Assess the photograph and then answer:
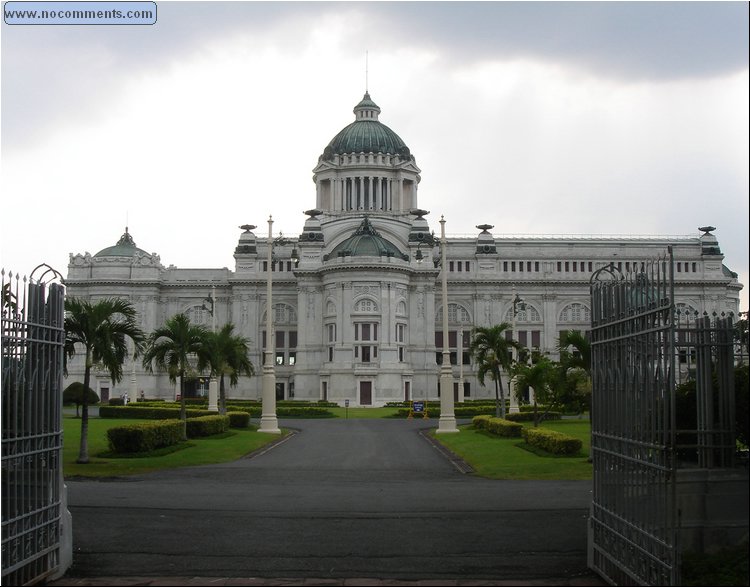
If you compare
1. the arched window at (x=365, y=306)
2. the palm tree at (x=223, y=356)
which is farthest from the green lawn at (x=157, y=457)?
the arched window at (x=365, y=306)

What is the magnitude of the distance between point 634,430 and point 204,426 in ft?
119

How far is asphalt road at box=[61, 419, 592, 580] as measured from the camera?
14836 millimetres

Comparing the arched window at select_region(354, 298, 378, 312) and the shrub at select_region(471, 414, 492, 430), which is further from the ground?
the arched window at select_region(354, 298, 378, 312)

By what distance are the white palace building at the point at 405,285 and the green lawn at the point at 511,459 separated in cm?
5541

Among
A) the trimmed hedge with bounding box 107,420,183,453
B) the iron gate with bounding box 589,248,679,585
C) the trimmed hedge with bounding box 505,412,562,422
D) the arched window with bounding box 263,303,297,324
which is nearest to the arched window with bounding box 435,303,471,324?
the arched window with bounding box 263,303,297,324

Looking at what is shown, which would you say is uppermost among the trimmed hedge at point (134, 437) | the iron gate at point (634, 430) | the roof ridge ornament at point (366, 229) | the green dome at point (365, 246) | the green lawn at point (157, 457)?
the roof ridge ornament at point (366, 229)

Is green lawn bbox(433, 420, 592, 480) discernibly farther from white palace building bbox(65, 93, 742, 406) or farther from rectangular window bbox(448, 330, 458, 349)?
rectangular window bbox(448, 330, 458, 349)

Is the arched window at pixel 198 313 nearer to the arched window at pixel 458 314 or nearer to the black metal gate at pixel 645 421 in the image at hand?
the arched window at pixel 458 314

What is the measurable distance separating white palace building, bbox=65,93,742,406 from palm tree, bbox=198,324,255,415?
4009cm

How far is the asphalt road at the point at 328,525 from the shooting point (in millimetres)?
14836

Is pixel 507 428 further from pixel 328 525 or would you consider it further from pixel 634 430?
pixel 634 430

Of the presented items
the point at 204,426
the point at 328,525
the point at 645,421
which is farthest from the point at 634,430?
the point at 204,426

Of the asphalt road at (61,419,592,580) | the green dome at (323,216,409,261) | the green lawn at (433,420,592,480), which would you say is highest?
the green dome at (323,216,409,261)

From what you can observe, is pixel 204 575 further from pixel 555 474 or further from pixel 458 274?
pixel 458 274
